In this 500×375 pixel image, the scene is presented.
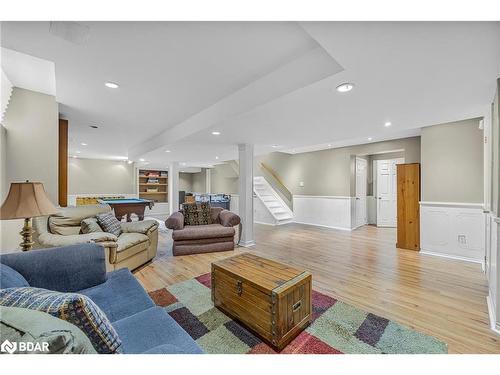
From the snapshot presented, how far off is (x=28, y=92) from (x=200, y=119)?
2.10 meters

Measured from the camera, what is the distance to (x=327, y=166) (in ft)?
21.4

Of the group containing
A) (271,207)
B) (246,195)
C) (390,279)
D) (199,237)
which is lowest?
(390,279)

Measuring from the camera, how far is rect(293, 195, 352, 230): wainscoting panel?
19.8ft

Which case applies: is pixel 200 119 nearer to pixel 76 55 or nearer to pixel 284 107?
pixel 284 107

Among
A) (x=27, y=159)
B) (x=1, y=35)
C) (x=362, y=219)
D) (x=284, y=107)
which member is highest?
(x=1, y=35)

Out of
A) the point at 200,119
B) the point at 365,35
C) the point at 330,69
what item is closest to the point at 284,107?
the point at 330,69

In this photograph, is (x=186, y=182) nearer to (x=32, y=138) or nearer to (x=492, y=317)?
(x=32, y=138)

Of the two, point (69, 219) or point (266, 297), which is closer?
point (266, 297)

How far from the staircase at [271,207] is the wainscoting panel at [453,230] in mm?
3815

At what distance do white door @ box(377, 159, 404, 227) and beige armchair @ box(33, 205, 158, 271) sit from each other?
6.06 metres

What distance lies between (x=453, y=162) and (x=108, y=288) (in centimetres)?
491

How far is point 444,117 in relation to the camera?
3.03m

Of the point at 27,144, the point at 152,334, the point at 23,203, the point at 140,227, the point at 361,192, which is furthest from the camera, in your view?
the point at 361,192

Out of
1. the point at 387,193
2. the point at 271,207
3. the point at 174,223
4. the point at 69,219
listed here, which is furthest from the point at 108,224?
the point at 387,193
